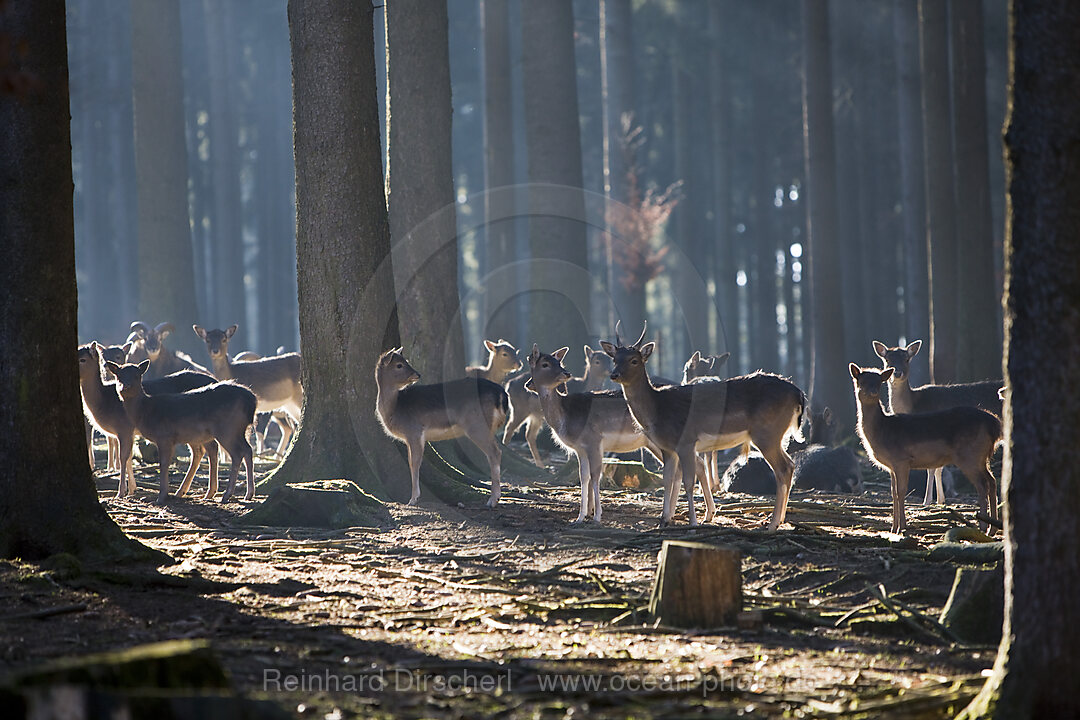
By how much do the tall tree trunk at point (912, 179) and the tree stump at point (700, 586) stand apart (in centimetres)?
2119

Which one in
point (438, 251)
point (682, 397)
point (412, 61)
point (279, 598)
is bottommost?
point (279, 598)

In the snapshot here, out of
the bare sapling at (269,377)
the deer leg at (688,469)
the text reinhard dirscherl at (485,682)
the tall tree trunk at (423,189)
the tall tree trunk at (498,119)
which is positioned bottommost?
the text reinhard dirscherl at (485,682)

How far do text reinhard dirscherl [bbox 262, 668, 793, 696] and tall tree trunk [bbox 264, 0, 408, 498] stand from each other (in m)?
7.21

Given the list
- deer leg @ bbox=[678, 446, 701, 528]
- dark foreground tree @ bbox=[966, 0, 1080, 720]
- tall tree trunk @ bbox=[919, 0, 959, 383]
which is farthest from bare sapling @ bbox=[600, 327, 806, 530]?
tall tree trunk @ bbox=[919, 0, 959, 383]

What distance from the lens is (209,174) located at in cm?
5575

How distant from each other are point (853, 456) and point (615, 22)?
25.2 meters

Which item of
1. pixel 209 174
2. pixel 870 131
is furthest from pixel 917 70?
pixel 209 174

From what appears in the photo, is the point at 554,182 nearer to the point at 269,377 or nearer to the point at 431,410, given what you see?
the point at 269,377

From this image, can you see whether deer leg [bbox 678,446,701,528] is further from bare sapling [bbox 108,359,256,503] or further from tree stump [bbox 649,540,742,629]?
bare sapling [bbox 108,359,256,503]

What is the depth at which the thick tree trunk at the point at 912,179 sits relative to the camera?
1130 inches

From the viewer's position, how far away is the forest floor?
208 inches

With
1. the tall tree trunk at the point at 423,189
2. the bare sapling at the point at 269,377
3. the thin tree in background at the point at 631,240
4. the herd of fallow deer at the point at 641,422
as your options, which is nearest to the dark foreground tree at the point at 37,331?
the herd of fallow deer at the point at 641,422

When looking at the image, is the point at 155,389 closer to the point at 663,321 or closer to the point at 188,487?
the point at 188,487

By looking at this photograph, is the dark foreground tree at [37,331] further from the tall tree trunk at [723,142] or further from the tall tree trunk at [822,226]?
the tall tree trunk at [723,142]
